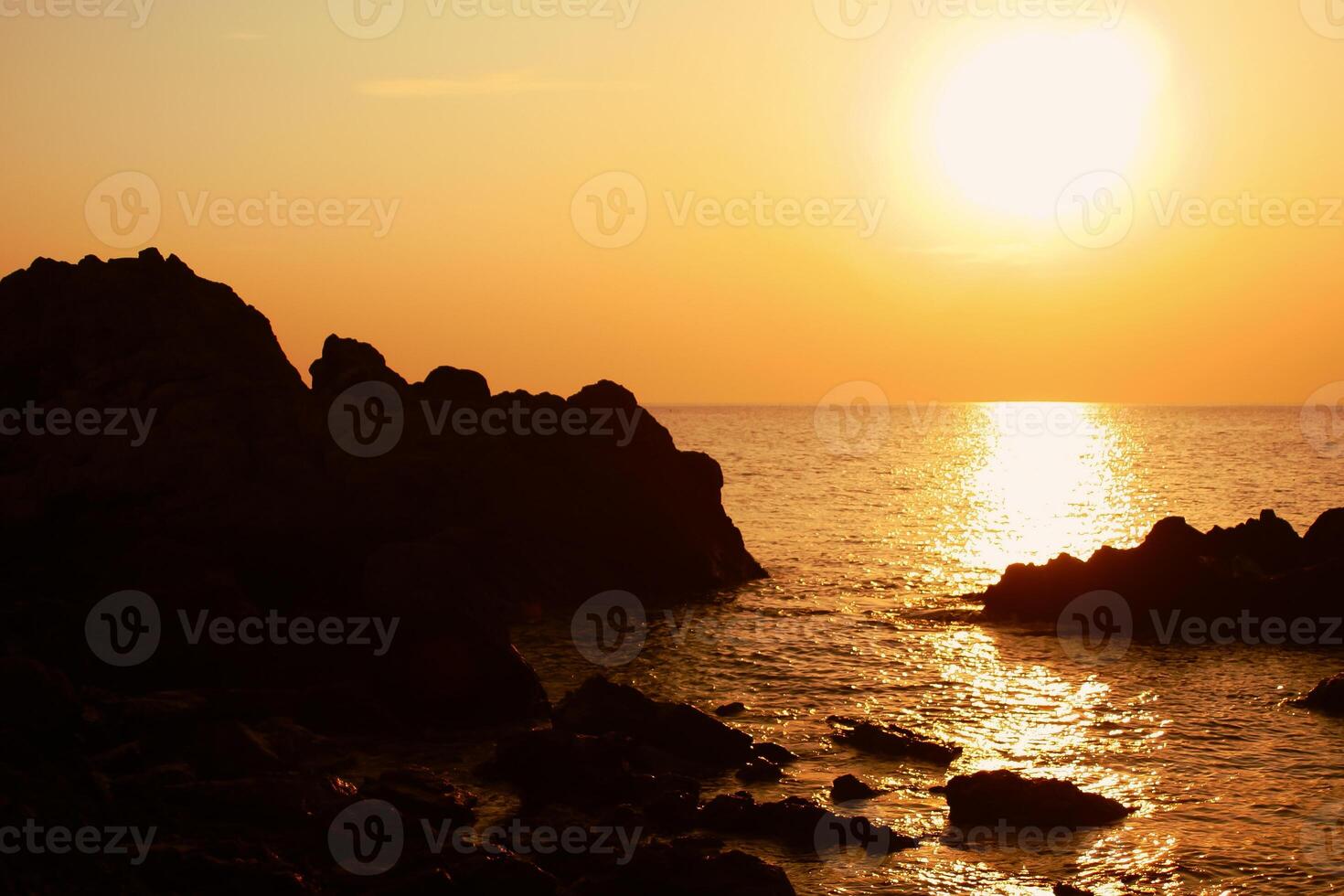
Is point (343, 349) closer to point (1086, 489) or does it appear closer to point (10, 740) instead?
point (10, 740)

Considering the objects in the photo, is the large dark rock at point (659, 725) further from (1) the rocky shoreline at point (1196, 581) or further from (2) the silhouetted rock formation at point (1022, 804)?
(1) the rocky shoreline at point (1196, 581)

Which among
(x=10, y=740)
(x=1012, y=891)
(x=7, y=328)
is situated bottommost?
(x=1012, y=891)

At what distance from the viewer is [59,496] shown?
38.8m

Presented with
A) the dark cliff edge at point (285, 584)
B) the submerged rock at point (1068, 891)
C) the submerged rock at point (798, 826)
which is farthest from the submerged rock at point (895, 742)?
the submerged rock at point (1068, 891)

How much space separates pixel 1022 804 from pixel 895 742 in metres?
5.57

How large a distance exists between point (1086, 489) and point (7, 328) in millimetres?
121812

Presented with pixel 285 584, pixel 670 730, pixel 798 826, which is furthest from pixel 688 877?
pixel 285 584

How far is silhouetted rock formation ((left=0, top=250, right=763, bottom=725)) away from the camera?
30.7 metres

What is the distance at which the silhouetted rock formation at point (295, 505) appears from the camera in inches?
1209

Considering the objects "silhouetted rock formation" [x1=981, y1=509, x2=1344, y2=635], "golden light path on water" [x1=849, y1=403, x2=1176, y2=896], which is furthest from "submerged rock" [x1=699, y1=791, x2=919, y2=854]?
"silhouetted rock formation" [x1=981, y1=509, x2=1344, y2=635]

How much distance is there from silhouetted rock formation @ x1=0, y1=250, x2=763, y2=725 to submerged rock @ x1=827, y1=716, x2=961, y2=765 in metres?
8.32

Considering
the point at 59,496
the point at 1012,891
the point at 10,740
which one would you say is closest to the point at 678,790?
the point at 1012,891

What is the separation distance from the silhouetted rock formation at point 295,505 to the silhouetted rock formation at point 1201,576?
15111 millimetres

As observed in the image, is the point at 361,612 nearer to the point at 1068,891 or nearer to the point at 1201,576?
the point at 1068,891
